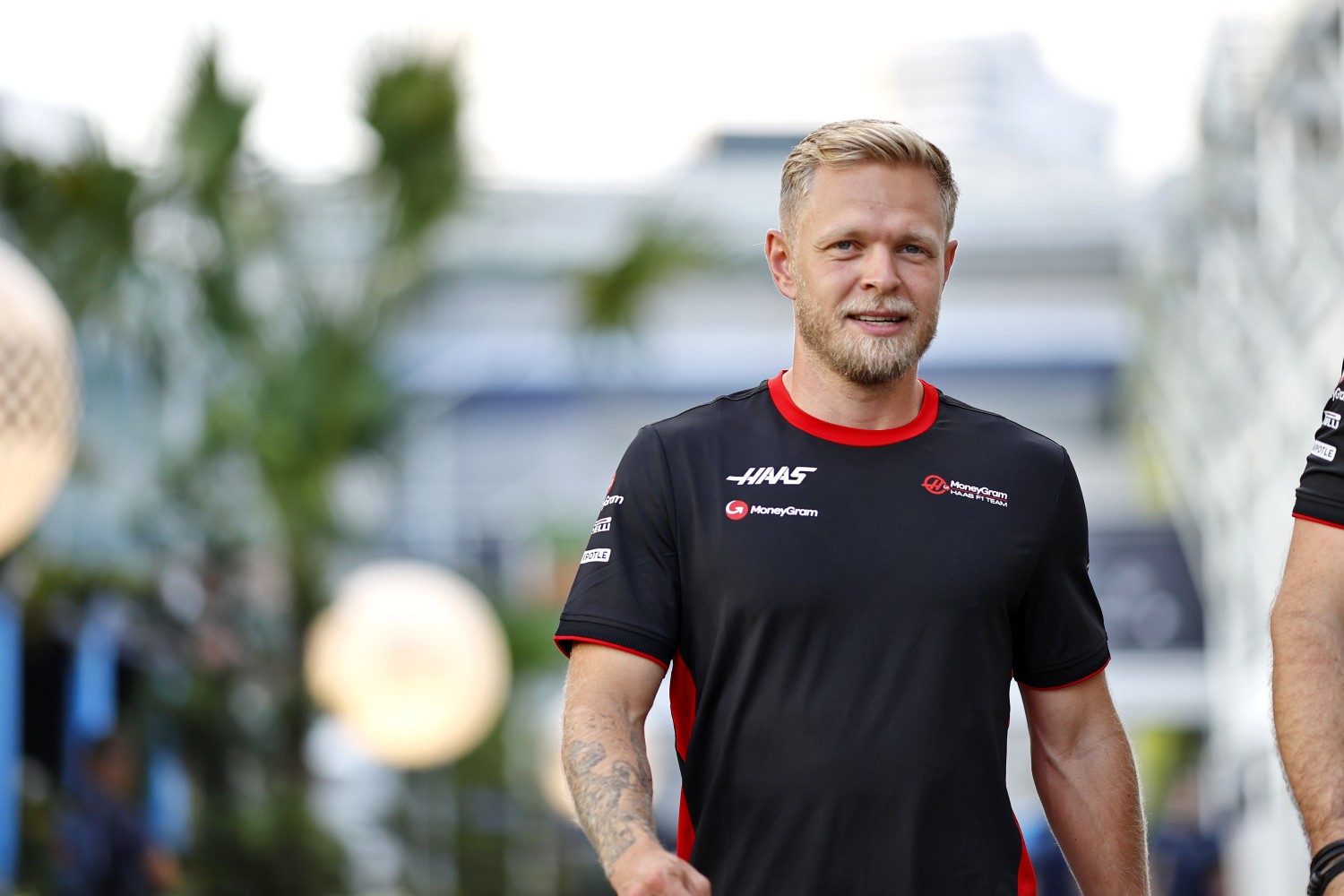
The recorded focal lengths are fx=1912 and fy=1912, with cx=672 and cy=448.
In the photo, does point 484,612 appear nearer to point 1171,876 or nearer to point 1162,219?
point 1162,219

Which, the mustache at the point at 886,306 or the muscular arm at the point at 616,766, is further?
the mustache at the point at 886,306

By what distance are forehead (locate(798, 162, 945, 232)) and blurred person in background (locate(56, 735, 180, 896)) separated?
658 centimetres

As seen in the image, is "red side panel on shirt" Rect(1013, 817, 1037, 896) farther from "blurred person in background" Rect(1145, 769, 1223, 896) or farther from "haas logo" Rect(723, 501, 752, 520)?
"blurred person in background" Rect(1145, 769, 1223, 896)

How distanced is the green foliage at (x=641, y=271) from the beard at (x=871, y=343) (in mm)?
6637

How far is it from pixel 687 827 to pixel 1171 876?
1095 centimetres

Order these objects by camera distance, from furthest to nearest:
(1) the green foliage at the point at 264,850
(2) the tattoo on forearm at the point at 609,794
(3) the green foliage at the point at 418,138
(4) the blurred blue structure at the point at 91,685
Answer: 1. (4) the blurred blue structure at the point at 91,685
2. (3) the green foliage at the point at 418,138
3. (1) the green foliage at the point at 264,850
4. (2) the tattoo on forearm at the point at 609,794

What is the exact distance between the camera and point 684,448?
2.54 meters

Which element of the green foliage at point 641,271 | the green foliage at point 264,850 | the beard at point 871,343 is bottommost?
the green foliage at point 264,850

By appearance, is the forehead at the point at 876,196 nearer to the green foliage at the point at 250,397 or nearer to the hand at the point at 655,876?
the hand at the point at 655,876

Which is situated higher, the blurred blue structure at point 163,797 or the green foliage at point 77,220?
the green foliage at point 77,220

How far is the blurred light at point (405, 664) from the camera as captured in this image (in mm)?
8945

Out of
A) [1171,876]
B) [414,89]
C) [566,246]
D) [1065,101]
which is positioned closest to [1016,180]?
[566,246]

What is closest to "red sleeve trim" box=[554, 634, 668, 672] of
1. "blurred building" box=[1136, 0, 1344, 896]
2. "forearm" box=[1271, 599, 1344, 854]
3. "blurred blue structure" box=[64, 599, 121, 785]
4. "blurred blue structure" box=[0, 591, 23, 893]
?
"forearm" box=[1271, 599, 1344, 854]

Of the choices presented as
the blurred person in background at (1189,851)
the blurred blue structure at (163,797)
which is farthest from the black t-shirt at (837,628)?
the blurred person in background at (1189,851)
